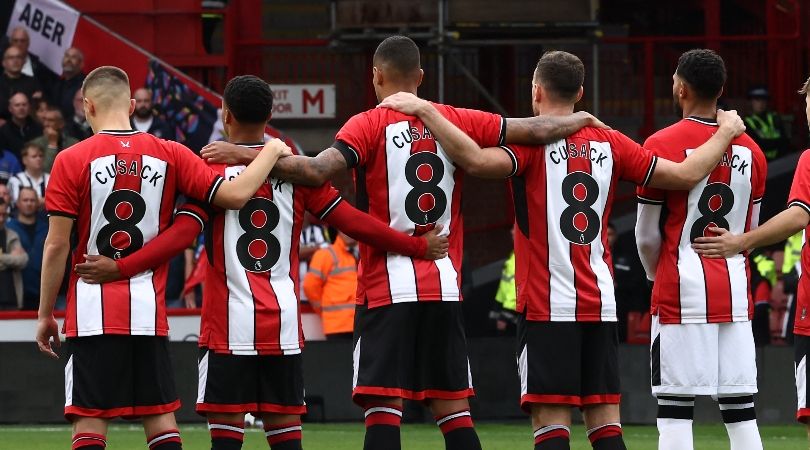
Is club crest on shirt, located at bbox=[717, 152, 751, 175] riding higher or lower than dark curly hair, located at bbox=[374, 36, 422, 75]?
lower

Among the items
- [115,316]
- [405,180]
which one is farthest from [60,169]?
[405,180]

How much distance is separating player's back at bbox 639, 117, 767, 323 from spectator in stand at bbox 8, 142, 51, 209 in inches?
324

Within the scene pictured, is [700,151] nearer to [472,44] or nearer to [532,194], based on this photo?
[532,194]

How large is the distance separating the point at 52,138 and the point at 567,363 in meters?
8.87

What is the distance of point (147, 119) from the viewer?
15.7 m

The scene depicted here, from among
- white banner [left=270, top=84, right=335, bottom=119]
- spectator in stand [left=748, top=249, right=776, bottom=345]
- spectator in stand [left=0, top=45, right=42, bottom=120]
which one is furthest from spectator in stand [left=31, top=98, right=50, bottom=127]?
spectator in stand [left=748, top=249, right=776, bottom=345]

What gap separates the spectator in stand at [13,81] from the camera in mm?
15922

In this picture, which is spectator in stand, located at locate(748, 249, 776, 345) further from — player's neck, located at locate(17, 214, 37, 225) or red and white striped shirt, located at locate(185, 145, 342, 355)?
red and white striped shirt, located at locate(185, 145, 342, 355)

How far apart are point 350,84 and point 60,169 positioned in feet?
37.4

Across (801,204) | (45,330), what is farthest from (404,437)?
(45,330)

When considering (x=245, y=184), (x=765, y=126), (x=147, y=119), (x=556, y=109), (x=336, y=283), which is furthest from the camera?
(x=765, y=126)

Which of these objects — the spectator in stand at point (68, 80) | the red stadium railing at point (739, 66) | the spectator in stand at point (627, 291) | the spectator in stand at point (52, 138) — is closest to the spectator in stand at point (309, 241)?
the spectator in stand at point (52, 138)

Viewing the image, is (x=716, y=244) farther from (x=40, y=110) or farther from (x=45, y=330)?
(x=40, y=110)

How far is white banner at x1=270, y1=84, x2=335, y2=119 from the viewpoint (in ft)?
60.1
